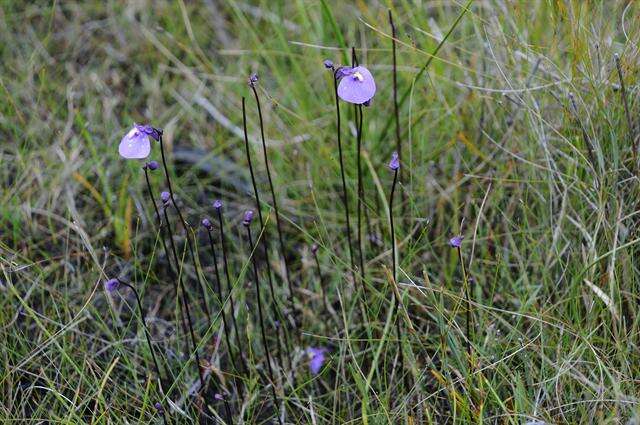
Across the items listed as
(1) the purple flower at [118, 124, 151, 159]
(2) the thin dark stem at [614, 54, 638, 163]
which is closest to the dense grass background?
(2) the thin dark stem at [614, 54, 638, 163]

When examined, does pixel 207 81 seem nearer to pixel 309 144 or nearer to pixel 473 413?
pixel 309 144

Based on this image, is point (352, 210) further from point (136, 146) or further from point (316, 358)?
point (136, 146)

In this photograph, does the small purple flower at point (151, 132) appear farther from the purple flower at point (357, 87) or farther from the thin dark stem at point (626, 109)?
the thin dark stem at point (626, 109)

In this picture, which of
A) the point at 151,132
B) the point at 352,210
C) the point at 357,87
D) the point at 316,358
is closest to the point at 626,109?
the point at 357,87

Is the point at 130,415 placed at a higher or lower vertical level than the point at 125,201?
lower

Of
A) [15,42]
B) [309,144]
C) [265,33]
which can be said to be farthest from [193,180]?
[15,42]
